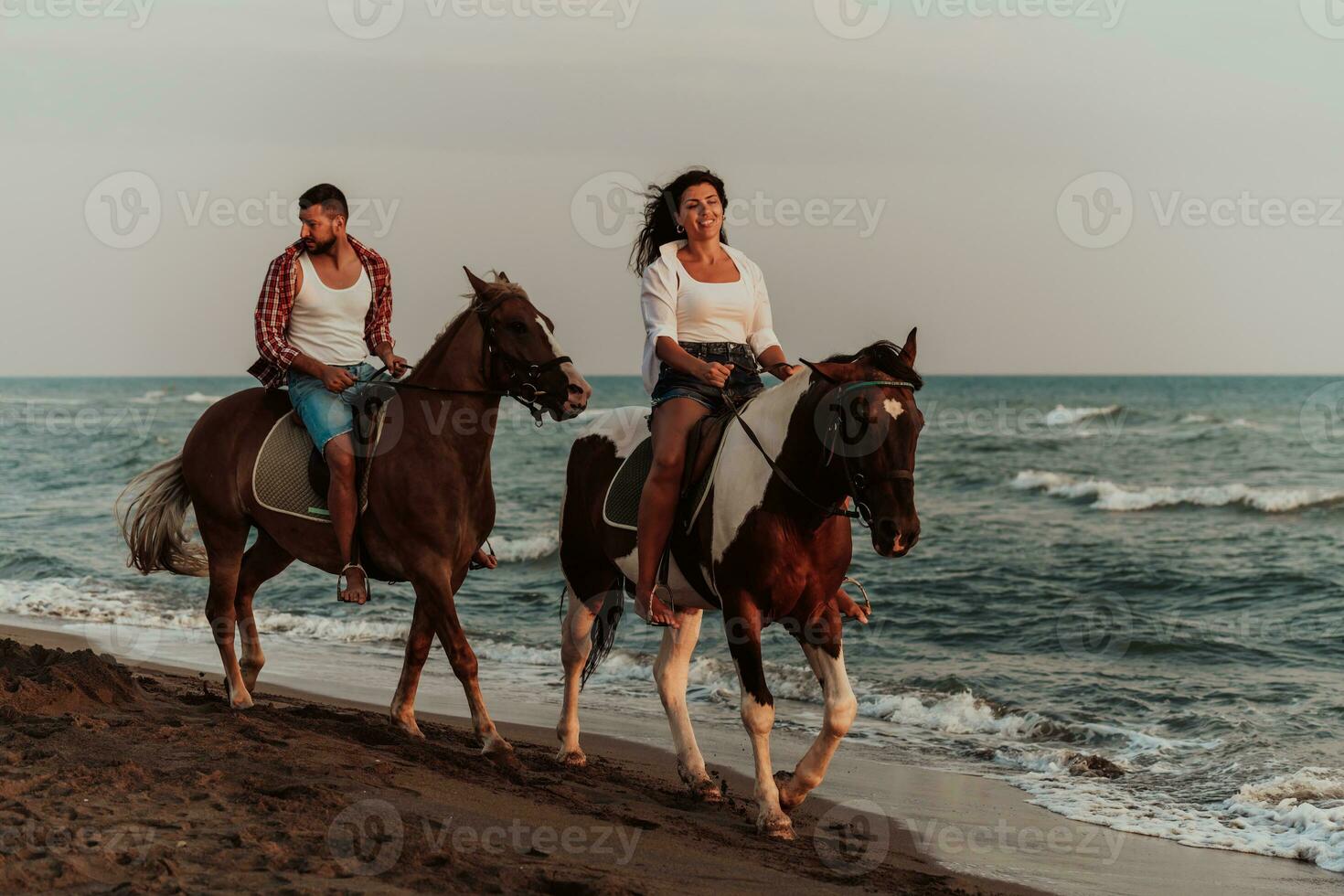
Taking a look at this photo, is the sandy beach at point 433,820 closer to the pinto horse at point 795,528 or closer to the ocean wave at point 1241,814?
the ocean wave at point 1241,814

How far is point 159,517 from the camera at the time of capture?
8.40m

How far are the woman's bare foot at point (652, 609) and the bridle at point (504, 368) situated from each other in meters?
1.03

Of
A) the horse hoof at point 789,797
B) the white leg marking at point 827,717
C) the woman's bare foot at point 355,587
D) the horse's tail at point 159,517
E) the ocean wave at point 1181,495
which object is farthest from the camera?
the ocean wave at point 1181,495

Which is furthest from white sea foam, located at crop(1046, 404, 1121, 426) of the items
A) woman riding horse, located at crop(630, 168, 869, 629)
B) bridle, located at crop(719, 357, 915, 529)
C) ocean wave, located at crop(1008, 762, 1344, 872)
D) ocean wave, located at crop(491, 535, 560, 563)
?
bridle, located at crop(719, 357, 915, 529)

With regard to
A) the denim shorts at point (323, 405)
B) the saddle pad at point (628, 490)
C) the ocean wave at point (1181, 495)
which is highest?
the denim shorts at point (323, 405)

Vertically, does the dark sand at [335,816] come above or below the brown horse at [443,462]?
below

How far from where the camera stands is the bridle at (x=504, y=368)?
6.88 m

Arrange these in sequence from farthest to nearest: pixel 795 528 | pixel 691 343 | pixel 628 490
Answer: pixel 628 490 → pixel 691 343 → pixel 795 528

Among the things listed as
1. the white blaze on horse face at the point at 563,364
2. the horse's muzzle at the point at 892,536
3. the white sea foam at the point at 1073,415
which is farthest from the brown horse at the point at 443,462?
the white sea foam at the point at 1073,415

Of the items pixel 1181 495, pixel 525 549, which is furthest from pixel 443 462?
pixel 1181 495

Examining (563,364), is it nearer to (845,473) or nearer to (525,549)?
(845,473)

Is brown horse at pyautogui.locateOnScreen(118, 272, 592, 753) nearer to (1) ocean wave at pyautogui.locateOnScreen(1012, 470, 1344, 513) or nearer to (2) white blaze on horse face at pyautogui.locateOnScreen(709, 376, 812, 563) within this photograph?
(2) white blaze on horse face at pyautogui.locateOnScreen(709, 376, 812, 563)

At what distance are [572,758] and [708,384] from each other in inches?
90.6

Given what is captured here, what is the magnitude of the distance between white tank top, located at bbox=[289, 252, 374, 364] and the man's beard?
0.04m
